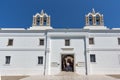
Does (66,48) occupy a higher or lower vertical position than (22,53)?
higher

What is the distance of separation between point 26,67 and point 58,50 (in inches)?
230

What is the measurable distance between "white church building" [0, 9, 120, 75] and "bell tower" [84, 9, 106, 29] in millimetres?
955

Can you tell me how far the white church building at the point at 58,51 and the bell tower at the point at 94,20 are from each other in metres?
0.96

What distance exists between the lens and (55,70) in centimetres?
2855

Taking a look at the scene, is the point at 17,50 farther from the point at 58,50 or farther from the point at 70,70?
the point at 70,70

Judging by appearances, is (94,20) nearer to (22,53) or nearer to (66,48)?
(66,48)

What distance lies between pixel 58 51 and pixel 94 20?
8864mm

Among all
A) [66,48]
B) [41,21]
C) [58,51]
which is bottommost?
[58,51]

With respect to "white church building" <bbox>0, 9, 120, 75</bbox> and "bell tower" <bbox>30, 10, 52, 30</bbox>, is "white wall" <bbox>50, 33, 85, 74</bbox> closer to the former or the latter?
"white church building" <bbox>0, 9, 120, 75</bbox>

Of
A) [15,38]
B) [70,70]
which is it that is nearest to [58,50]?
[70,70]

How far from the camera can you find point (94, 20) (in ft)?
106

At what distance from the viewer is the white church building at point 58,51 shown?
28750mm

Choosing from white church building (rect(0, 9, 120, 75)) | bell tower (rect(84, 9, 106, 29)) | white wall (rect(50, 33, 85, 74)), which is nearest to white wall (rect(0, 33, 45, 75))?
white church building (rect(0, 9, 120, 75))

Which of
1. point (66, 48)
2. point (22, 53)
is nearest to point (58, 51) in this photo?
point (66, 48)
